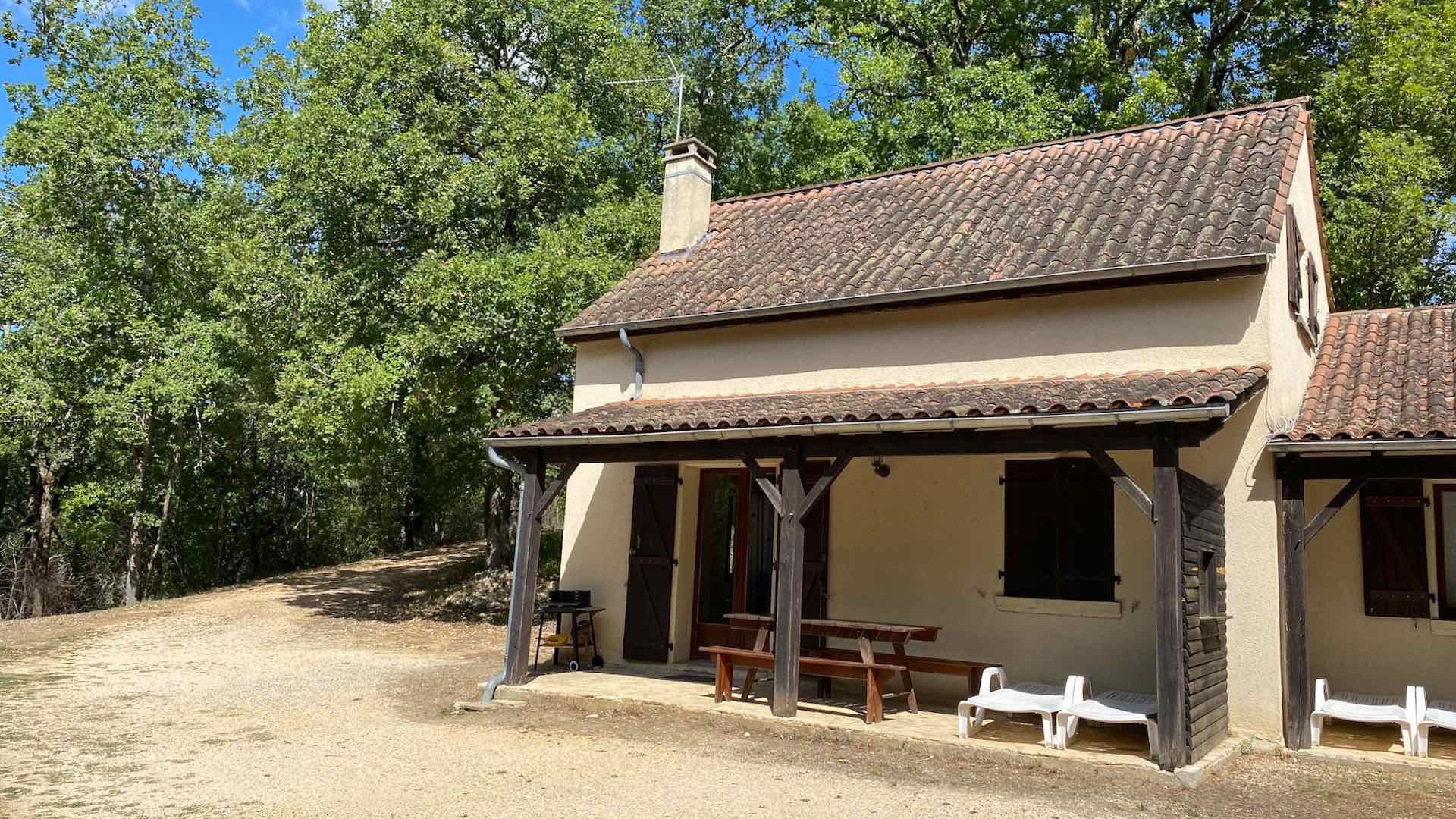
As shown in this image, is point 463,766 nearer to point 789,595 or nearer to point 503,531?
point 789,595

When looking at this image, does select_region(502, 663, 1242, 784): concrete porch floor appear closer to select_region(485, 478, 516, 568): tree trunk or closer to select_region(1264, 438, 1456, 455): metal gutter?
select_region(1264, 438, 1456, 455): metal gutter

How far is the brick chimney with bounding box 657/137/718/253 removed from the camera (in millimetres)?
12422

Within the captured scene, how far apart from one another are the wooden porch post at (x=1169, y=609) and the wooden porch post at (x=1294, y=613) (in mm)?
1514

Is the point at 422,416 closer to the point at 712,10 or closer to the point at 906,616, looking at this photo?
the point at 906,616

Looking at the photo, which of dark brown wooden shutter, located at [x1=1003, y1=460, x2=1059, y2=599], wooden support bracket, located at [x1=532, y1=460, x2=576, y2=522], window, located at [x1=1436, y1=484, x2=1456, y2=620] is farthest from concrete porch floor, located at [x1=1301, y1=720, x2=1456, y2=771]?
wooden support bracket, located at [x1=532, y1=460, x2=576, y2=522]

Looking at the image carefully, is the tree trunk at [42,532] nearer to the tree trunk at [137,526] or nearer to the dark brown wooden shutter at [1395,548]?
the tree trunk at [137,526]

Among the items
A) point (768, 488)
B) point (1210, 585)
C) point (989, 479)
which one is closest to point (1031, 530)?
point (989, 479)

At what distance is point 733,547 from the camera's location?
10477mm

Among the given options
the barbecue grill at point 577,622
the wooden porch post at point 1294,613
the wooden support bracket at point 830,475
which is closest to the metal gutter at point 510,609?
the barbecue grill at point 577,622

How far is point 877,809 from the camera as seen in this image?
17.3ft

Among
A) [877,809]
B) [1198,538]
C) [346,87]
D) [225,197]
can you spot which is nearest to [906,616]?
[1198,538]

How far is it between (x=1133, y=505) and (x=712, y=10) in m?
16.1

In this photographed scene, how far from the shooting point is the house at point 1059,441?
22.9 feet

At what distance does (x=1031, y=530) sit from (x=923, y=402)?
1906mm
